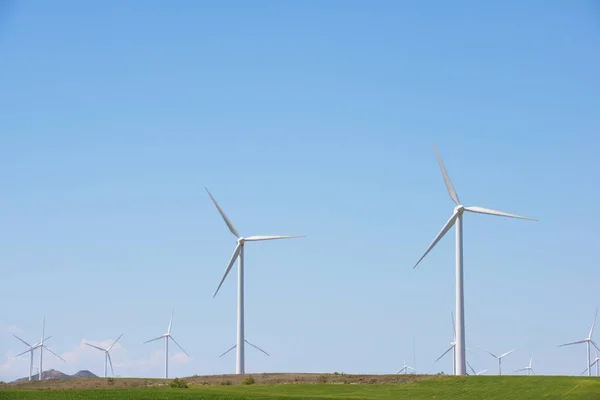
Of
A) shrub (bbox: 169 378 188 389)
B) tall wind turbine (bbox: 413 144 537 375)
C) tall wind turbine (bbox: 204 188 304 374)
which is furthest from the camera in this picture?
tall wind turbine (bbox: 204 188 304 374)

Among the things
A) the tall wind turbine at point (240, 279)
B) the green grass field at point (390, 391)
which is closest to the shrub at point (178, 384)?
the green grass field at point (390, 391)

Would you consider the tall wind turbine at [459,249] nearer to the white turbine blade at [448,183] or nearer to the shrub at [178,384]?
the white turbine blade at [448,183]

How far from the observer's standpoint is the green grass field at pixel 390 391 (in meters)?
81.5

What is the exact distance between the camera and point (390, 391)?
8769 centimetres

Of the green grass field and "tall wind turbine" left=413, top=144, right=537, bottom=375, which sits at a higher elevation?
"tall wind turbine" left=413, top=144, right=537, bottom=375

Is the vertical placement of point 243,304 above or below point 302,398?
above

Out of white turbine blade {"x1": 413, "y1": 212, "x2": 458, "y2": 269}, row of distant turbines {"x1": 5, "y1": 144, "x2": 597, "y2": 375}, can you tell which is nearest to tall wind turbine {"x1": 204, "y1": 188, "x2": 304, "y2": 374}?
row of distant turbines {"x1": 5, "y1": 144, "x2": 597, "y2": 375}

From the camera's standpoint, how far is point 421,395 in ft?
275

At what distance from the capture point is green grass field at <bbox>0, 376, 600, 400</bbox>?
81.5 metres

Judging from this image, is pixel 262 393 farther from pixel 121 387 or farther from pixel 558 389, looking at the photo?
pixel 558 389

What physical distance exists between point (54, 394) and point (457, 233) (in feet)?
145

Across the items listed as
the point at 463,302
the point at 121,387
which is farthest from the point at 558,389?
the point at 121,387

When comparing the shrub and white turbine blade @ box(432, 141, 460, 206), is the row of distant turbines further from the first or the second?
the shrub

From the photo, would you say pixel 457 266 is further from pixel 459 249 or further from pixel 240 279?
pixel 240 279
